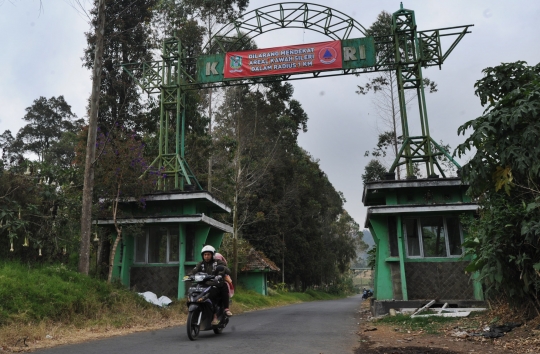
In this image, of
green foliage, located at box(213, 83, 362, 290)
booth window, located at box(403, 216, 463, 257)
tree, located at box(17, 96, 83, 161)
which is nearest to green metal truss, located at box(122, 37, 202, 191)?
green foliage, located at box(213, 83, 362, 290)

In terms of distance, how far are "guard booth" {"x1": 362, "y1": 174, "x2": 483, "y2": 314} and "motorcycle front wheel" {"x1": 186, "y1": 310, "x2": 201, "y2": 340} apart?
21.4 feet

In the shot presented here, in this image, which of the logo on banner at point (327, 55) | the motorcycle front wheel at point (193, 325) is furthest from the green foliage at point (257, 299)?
the motorcycle front wheel at point (193, 325)

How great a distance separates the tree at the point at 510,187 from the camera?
23.1 ft

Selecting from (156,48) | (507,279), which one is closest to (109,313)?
(507,279)

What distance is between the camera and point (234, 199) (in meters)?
22.7

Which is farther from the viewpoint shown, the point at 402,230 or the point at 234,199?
the point at 234,199

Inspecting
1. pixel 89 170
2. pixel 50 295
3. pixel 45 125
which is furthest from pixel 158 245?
pixel 45 125

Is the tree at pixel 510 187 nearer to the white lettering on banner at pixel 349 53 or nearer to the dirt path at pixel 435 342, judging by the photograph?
the dirt path at pixel 435 342

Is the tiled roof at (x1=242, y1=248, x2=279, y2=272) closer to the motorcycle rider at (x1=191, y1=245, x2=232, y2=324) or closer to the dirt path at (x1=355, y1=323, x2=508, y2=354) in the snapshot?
the dirt path at (x1=355, y1=323, x2=508, y2=354)

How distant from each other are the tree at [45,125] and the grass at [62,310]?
35.8 m

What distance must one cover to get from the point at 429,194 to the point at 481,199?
4.47 meters

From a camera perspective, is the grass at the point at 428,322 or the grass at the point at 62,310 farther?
the grass at the point at 428,322

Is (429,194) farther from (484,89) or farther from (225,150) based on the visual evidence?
(225,150)

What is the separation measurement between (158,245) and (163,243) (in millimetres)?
197
